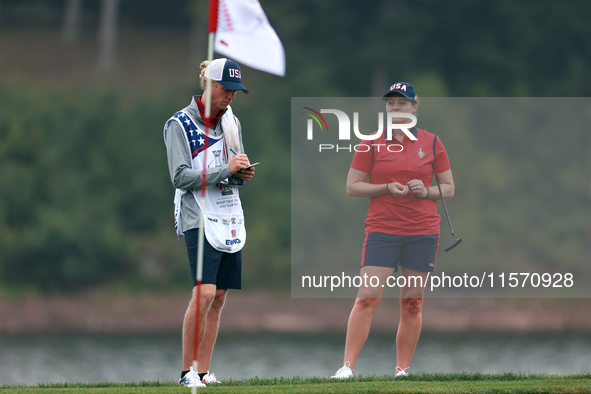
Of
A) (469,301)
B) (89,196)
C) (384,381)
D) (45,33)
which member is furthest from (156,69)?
(384,381)

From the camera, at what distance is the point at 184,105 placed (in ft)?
141

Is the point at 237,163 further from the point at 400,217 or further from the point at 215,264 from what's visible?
the point at 400,217

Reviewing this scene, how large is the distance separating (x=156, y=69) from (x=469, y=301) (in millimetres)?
20246

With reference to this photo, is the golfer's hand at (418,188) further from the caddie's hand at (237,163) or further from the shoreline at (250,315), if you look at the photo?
the shoreline at (250,315)

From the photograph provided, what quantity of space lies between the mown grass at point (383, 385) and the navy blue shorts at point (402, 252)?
35.7 inches

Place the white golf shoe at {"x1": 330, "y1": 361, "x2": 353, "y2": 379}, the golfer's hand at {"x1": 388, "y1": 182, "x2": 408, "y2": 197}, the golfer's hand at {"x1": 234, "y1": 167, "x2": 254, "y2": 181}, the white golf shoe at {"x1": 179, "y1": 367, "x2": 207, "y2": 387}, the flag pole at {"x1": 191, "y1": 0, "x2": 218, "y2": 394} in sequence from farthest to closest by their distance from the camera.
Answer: the golfer's hand at {"x1": 388, "y1": 182, "x2": 408, "y2": 197} → the white golf shoe at {"x1": 330, "y1": 361, "x2": 353, "y2": 379} → the golfer's hand at {"x1": 234, "y1": 167, "x2": 254, "y2": 181} → the white golf shoe at {"x1": 179, "y1": 367, "x2": 207, "y2": 387} → the flag pole at {"x1": 191, "y1": 0, "x2": 218, "y2": 394}

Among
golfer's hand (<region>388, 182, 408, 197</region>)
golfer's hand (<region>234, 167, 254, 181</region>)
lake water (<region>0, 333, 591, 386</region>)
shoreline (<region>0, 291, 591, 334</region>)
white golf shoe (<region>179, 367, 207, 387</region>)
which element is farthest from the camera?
shoreline (<region>0, 291, 591, 334</region>)

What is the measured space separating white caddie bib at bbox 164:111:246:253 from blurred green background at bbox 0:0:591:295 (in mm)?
21190

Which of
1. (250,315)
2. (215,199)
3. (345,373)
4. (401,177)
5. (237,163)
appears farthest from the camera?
(250,315)

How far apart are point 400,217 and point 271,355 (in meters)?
25.2

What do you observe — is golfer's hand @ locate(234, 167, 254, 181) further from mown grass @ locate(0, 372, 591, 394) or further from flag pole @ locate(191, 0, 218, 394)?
mown grass @ locate(0, 372, 591, 394)

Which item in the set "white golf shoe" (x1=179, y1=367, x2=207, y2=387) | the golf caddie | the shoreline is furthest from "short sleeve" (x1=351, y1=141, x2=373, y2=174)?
the shoreline

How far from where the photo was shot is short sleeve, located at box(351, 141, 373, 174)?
26.5 feet

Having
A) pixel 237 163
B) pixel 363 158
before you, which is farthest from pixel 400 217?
pixel 237 163
